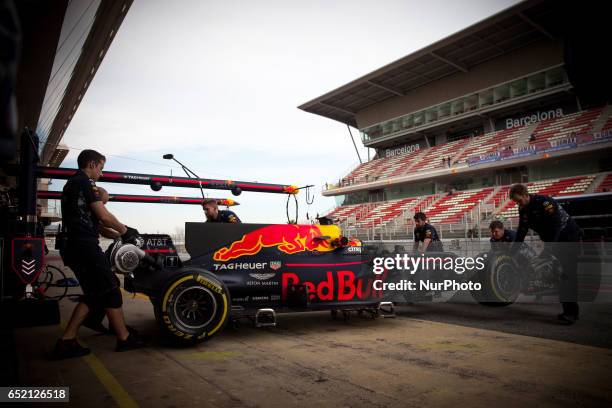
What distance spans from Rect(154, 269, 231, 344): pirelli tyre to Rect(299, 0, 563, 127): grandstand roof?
75.0 ft

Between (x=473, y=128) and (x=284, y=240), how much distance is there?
3235 cm

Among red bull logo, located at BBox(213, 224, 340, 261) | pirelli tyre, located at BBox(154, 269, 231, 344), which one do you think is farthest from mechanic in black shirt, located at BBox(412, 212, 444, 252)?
pirelli tyre, located at BBox(154, 269, 231, 344)

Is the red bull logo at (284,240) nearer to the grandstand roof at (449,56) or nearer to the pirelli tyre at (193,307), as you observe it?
the pirelli tyre at (193,307)

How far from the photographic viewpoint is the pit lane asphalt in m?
2.47

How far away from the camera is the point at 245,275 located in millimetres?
4293

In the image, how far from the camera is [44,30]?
887cm

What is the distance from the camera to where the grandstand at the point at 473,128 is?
2356 cm

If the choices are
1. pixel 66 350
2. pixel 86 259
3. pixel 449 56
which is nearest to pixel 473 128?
pixel 449 56

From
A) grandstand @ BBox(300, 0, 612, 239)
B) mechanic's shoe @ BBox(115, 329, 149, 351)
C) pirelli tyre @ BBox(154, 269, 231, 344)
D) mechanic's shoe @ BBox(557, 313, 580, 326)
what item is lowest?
mechanic's shoe @ BBox(557, 313, 580, 326)

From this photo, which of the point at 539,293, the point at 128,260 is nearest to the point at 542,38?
the point at 539,293

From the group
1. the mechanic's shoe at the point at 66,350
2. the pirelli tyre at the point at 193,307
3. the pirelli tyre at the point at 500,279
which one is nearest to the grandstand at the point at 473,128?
the pirelli tyre at the point at 500,279

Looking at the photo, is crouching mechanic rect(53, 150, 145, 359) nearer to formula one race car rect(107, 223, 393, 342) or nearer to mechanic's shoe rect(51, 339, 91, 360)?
mechanic's shoe rect(51, 339, 91, 360)

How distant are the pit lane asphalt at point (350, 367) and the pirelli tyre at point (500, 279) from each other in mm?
779

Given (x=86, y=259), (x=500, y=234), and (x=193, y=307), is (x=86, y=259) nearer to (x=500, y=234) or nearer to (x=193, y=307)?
(x=193, y=307)
